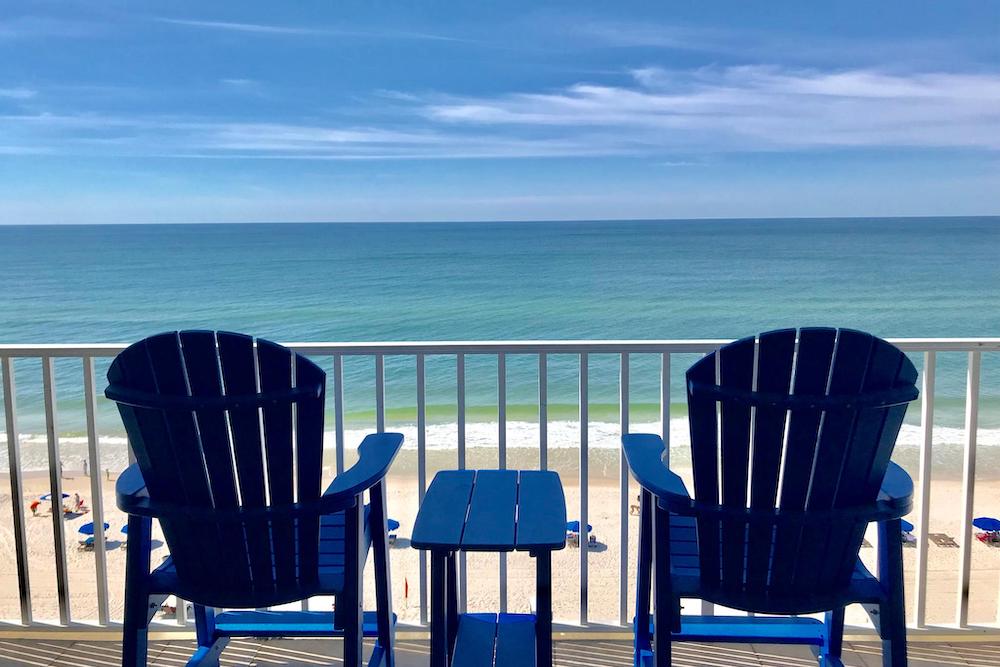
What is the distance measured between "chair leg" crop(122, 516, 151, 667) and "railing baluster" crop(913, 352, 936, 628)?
7.18ft

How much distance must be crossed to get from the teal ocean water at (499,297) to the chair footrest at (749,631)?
29.8ft

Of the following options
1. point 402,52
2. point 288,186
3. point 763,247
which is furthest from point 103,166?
point 763,247

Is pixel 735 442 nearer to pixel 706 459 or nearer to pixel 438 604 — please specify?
pixel 706 459

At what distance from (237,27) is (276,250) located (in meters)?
11.2

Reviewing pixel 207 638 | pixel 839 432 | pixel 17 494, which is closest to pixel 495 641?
pixel 207 638

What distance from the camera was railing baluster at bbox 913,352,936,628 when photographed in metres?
2.39

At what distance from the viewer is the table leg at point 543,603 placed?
5.24 ft

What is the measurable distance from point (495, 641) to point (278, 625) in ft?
2.07

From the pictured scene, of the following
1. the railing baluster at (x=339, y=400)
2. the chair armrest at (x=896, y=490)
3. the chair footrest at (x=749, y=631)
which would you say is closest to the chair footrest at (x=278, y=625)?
the railing baluster at (x=339, y=400)

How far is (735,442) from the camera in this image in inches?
67.8

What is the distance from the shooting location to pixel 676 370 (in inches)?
543

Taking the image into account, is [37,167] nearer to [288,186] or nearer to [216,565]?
[288,186]

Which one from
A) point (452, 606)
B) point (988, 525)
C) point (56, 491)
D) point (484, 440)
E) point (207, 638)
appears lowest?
point (484, 440)

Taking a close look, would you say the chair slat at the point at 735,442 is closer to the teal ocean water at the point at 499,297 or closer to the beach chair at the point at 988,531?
the beach chair at the point at 988,531
